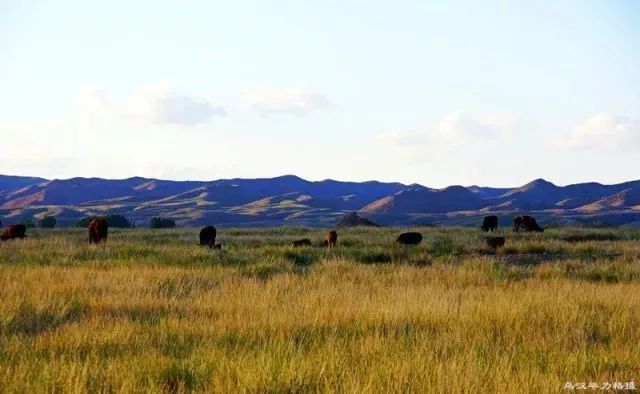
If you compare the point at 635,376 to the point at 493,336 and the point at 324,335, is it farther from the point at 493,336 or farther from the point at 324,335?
the point at 324,335

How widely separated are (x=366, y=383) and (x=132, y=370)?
5.96ft

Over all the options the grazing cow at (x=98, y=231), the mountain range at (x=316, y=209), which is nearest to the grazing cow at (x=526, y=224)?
the grazing cow at (x=98, y=231)

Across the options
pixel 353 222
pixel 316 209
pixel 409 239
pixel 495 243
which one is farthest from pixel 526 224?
pixel 316 209

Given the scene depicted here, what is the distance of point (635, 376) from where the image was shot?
5.11 metres

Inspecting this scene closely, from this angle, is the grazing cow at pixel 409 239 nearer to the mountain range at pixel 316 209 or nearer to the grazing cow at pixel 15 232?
the grazing cow at pixel 15 232

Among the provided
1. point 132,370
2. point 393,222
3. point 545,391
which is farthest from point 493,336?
point 393,222

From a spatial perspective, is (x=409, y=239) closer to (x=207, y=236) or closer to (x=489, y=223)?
(x=207, y=236)

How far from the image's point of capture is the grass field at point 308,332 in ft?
15.7

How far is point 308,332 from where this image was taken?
679 centimetres

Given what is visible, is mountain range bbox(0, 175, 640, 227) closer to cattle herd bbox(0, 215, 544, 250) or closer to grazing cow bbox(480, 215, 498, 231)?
grazing cow bbox(480, 215, 498, 231)

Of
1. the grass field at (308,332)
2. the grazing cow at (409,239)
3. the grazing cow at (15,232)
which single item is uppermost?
the grazing cow at (15,232)

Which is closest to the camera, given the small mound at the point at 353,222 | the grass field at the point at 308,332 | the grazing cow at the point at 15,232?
the grass field at the point at 308,332

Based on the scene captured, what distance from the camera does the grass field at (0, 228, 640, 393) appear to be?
15.7 ft

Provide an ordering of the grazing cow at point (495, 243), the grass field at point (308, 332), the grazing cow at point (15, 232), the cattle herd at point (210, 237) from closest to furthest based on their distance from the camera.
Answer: the grass field at point (308, 332) < the grazing cow at point (495, 243) < the cattle herd at point (210, 237) < the grazing cow at point (15, 232)
